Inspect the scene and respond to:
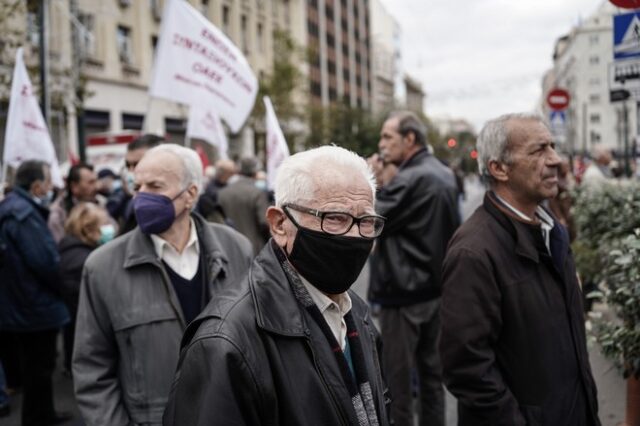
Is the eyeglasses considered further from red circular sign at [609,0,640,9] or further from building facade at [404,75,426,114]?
building facade at [404,75,426,114]

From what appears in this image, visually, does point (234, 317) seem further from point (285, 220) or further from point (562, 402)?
point (562, 402)

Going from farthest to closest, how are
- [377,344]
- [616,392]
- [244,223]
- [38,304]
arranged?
[244,223] → [38,304] → [616,392] → [377,344]

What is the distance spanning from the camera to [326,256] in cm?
200

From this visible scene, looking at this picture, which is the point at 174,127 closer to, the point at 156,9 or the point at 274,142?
the point at 156,9

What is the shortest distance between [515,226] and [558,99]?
517 inches

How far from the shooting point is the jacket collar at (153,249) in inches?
117

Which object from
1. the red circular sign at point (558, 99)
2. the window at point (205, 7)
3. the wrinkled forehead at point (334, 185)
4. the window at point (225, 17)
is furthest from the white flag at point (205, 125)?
the window at point (225, 17)

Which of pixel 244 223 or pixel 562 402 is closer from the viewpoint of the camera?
pixel 562 402

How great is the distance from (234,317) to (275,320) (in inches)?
4.4

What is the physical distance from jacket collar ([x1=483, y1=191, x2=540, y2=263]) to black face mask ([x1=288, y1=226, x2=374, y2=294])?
39.9 inches

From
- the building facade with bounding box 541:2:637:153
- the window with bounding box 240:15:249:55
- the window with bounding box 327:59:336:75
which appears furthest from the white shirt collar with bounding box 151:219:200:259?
the window with bounding box 327:59:336:75

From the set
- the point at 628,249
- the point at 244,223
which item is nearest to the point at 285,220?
the point at 628,249

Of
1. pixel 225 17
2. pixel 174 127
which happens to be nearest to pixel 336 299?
pixel 174 127

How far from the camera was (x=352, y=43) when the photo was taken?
76.6 m
